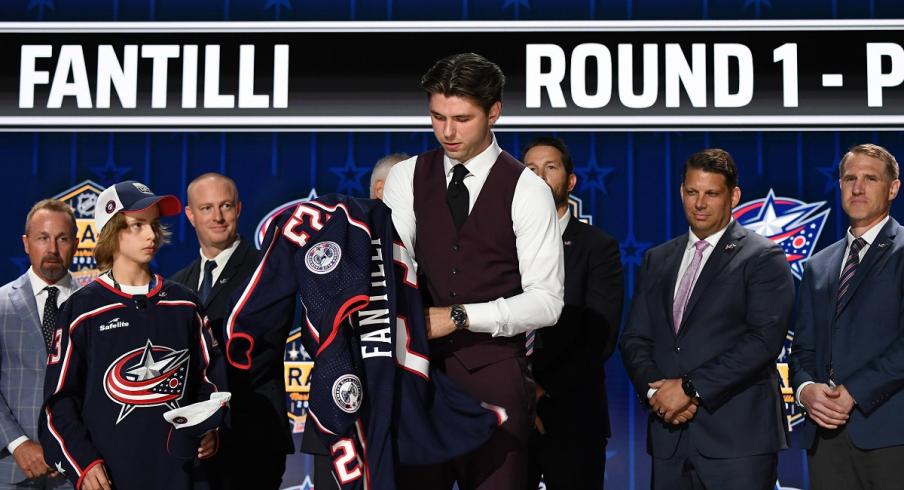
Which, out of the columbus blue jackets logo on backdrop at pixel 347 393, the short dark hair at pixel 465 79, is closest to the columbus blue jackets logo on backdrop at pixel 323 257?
the columbus blue jackets logo on backdrop at pixel 347 393

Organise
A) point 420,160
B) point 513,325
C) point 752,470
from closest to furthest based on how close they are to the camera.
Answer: point 513,325, point 420,160, point 752,470

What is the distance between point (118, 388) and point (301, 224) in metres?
0.79

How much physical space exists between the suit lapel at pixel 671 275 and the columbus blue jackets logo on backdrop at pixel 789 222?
1218mm

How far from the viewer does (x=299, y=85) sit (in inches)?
186

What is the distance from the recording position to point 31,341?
3.32m

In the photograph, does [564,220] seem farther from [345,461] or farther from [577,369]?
[345,461]

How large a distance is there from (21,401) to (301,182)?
1.81 meters

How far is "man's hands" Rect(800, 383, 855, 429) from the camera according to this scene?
124 inches

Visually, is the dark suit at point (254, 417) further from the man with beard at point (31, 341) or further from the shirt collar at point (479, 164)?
the shirt collar at point (479, 164)

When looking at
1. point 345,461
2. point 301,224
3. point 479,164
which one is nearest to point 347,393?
point 345,461

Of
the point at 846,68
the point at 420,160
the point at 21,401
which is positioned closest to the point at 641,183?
the point at 846,68

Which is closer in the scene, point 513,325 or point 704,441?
point 513,325

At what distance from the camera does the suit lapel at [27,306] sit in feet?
10.9

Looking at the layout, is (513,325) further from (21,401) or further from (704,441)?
(21,401)
